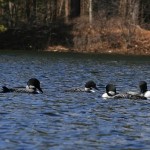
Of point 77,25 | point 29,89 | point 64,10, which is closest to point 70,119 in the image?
point 29,89

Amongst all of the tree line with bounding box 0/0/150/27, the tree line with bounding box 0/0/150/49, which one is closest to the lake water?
the tree line with bounding box 0/0/150/49

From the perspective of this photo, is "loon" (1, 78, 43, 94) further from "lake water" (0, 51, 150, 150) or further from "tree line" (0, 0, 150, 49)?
"tree line" (0, 0, 150, 49)

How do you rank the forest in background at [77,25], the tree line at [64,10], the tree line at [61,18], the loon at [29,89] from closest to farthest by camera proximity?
1. the loon at [29,89]
2. the forest in background at [77,25]
3. the tree line at [61,18]
4. the tree line at [64,10]

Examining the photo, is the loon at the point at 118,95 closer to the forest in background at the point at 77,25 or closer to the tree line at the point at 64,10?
the forest in background at the point at 77,25

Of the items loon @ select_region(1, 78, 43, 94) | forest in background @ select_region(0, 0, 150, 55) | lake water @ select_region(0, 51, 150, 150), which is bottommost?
lake water @ select_region(0, 51, 150, 150)

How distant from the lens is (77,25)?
268ft

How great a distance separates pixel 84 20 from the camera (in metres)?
82.1

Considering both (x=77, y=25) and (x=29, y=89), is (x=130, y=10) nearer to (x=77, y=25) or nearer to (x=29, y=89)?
(x=77, y=25)

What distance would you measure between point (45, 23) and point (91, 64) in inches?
1180

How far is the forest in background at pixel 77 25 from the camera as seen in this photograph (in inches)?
3019

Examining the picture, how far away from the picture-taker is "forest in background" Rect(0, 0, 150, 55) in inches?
3019

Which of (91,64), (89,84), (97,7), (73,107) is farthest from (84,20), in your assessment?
(73,107)

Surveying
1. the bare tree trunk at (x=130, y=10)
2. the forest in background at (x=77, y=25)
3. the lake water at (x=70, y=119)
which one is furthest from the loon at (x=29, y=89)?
the bare tree trunk at (x=130, y=10)

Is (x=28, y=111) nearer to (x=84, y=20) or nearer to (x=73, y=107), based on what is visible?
(x=73, y=107)
